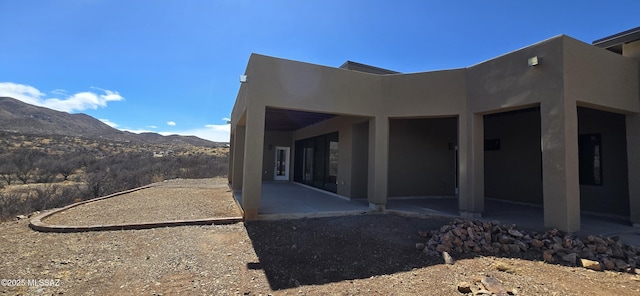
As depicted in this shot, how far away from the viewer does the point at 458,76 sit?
7281mm

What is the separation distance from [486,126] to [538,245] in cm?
620

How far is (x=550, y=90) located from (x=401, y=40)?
6.37 meters

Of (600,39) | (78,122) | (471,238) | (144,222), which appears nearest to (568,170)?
(471,238)

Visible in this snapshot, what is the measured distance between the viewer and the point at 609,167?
724cm

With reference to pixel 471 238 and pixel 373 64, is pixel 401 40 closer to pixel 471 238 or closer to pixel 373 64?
pixel 373 64

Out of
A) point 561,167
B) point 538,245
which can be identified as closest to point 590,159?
point 561,167

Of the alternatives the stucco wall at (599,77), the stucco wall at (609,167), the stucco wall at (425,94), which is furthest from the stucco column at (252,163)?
the stucco wall at (609,167)

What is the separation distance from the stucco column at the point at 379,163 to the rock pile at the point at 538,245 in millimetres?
2069

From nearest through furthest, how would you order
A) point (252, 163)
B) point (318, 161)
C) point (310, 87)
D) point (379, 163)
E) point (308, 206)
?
point (252, 163) < point (310, 87) < point (379, 163) < point (308, 206) < point (318, 161)

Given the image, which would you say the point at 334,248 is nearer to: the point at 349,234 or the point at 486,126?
the point at 349,234

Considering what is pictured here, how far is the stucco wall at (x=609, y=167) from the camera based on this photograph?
701cm

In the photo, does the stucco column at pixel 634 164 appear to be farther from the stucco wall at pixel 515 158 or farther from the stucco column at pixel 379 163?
the stucco column at pixel 379 163

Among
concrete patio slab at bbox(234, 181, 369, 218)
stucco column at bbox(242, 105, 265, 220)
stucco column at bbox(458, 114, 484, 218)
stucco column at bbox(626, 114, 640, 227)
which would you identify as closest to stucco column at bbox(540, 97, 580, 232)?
stucco column at bbox(458, 114, 484, 218)

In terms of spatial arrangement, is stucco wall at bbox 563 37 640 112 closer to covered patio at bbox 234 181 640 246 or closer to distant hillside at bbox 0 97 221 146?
covered patio at bbox 234 181 640 246
